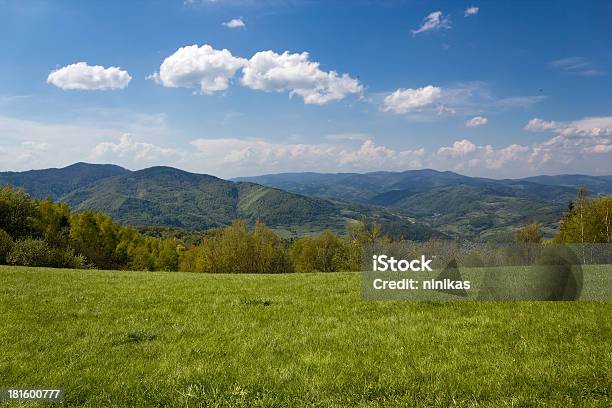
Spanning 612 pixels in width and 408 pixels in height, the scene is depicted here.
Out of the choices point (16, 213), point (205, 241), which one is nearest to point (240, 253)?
point (205, 241)

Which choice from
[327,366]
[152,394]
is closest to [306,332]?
[327,366]

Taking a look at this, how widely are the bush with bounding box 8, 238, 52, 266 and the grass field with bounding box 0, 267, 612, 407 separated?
47116 mm

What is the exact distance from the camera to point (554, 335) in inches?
432

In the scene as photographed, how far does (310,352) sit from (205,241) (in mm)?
99606

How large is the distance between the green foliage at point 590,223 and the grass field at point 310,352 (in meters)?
78.2

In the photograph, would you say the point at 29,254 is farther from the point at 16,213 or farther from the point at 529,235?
the point at 529,235

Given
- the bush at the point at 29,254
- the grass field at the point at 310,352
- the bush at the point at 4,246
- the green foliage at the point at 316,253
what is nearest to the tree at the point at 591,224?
the green foliage at the point at 316,253

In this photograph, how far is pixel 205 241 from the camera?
106312 mm

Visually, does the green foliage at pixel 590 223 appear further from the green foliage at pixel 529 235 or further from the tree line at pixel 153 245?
the tree line at pixel 153 245

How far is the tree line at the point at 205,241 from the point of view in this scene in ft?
240

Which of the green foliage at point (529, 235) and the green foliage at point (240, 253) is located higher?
the green foliage at point (529, 235)

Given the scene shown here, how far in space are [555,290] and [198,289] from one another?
15.2 m

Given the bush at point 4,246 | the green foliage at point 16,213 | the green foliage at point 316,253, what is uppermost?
the green foliage at point 16,213

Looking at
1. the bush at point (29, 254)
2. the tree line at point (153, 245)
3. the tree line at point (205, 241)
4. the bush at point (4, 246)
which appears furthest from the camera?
the tree line at point (153, 245)
